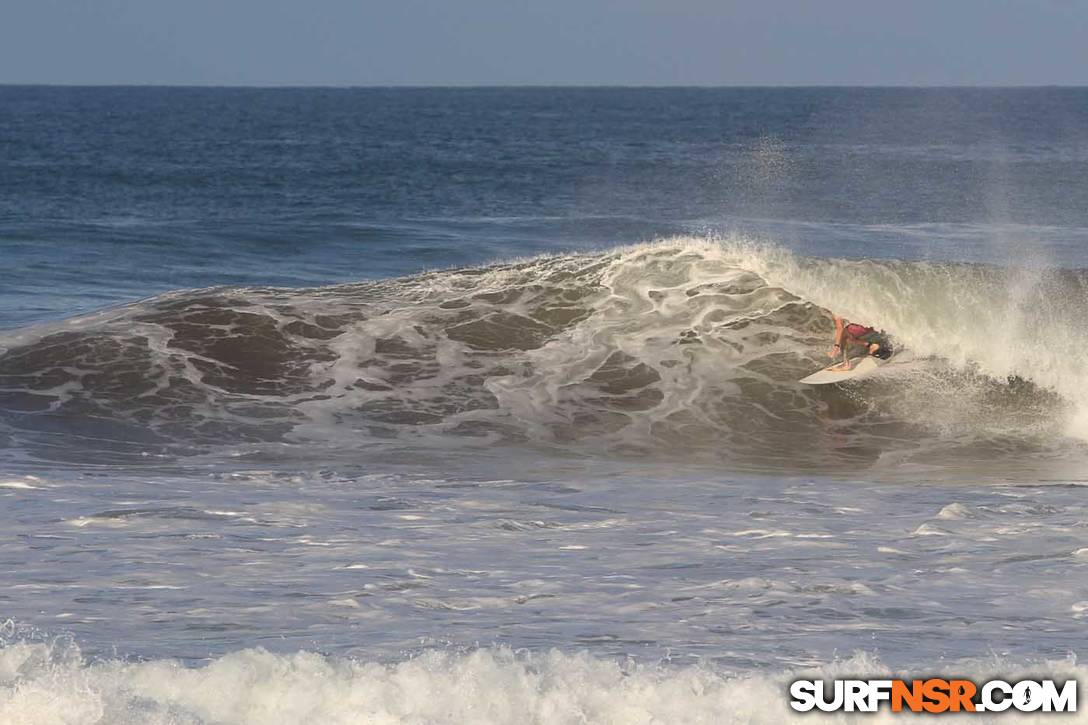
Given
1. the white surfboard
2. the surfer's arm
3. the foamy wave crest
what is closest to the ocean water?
the foamy wave crest

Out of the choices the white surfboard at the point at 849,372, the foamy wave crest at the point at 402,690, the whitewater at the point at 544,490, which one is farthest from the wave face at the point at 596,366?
the foamy wave crest at the point at 402,690

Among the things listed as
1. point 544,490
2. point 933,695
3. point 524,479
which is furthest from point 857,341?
point 933,695

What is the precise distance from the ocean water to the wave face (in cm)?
5

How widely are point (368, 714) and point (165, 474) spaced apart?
→ 5221 millimetres

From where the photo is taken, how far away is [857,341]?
15.0m

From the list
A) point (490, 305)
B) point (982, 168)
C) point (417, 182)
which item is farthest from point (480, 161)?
point (490, 305)

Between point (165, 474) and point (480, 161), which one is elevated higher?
point (480, 161)

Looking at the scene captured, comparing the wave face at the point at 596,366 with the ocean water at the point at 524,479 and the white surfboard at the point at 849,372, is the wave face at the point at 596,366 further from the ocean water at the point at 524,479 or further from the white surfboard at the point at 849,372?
the white surfboard at the point at 849,372

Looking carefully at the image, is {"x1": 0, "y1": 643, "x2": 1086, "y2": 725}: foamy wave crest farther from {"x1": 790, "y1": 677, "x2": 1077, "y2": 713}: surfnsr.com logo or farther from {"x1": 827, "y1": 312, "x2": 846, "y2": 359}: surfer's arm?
{"x1": 827, "y1": 312, "x2": 846, "y2": 359}: surfer's arm

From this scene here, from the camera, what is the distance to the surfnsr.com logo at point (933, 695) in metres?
5.73

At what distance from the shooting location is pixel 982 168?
166 ft

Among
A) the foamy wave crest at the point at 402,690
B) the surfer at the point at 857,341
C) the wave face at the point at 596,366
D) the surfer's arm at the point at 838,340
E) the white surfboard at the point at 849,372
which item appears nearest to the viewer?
the foamy wave crest at the point at 402,690

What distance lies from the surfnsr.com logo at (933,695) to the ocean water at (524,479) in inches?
6.0

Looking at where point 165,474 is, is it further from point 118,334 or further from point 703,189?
point 703,189
